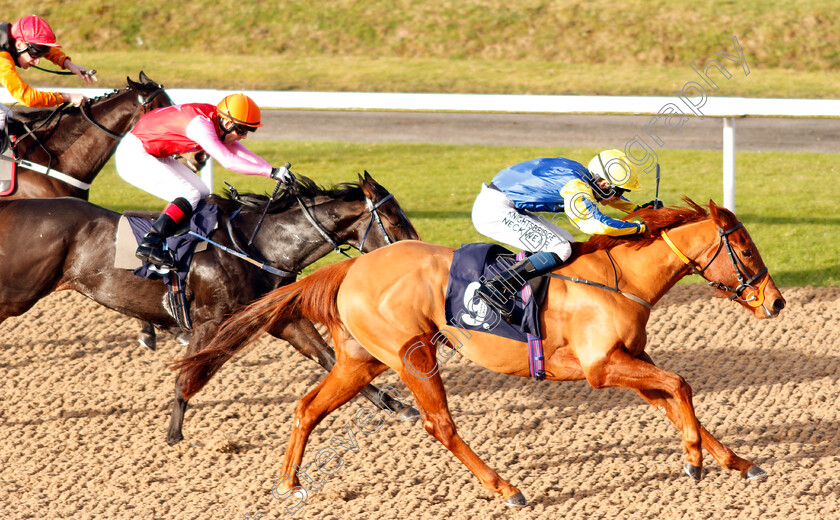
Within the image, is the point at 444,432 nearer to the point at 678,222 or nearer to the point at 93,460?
the point at 678,222

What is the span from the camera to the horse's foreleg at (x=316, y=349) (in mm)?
4867

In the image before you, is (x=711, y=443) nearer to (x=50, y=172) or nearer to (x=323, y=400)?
(x=323, y=400)

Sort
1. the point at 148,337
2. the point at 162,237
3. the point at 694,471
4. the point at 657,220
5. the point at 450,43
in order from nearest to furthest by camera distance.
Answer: the point at 694,471 → the point at 657,220 → the point at 162,237 → the point at 148,337 → the point at 450,43

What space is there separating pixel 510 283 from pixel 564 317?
27 centimetres

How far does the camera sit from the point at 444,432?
4098 mm

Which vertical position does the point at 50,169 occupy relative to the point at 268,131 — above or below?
above

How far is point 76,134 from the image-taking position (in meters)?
5.91

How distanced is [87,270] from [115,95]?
5.21ft

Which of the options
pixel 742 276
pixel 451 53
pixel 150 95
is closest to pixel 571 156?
pixel 150 95

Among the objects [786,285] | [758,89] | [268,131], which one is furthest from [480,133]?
[786,285]

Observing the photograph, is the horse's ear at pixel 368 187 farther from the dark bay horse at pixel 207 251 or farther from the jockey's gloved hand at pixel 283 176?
the jockey's gloved hand at pixel 283 176

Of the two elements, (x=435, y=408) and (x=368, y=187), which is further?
(x=368, y=187)

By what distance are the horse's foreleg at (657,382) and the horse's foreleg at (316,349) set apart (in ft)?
4.42

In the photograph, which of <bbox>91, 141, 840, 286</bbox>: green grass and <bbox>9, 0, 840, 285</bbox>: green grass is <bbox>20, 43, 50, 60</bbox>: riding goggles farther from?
<bbox>9, 0, 840, 285</bbox>: green grass
